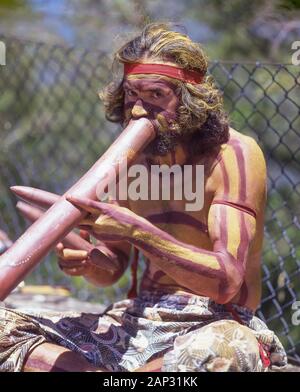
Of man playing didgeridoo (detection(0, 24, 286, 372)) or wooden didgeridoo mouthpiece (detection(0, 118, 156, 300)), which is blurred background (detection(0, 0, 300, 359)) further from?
wooden didgeridoo mouthpiece (detection(0, 118, 156, 300))

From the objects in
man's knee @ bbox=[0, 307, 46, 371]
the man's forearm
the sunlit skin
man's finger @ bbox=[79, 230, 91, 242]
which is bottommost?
man's knee @ bbox=[0, 307, 46, 371]

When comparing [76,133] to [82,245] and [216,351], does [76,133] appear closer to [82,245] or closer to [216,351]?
[82,245]

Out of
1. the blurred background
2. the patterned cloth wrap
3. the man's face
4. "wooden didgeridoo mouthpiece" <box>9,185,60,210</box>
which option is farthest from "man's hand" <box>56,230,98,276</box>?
the blurred background

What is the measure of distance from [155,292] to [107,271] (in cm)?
23

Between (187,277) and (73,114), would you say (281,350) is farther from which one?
(73,114)

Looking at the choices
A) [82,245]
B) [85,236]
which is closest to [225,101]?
[85,236]

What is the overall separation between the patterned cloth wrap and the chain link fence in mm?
1247

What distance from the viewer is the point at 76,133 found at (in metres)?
4.70

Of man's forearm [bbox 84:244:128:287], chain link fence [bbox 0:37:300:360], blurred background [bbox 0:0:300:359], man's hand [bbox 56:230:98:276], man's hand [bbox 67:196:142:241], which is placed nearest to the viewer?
man's hand [bbox 67:196:142:241]

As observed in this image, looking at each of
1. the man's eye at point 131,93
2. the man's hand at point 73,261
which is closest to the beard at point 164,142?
the man's eye at point 131,93

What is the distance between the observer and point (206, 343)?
83.2 inches

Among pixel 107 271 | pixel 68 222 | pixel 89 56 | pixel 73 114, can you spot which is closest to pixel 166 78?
pixel 68 222

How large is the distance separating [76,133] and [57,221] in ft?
8.32

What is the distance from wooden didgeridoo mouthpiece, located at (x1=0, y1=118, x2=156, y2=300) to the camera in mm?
2143
